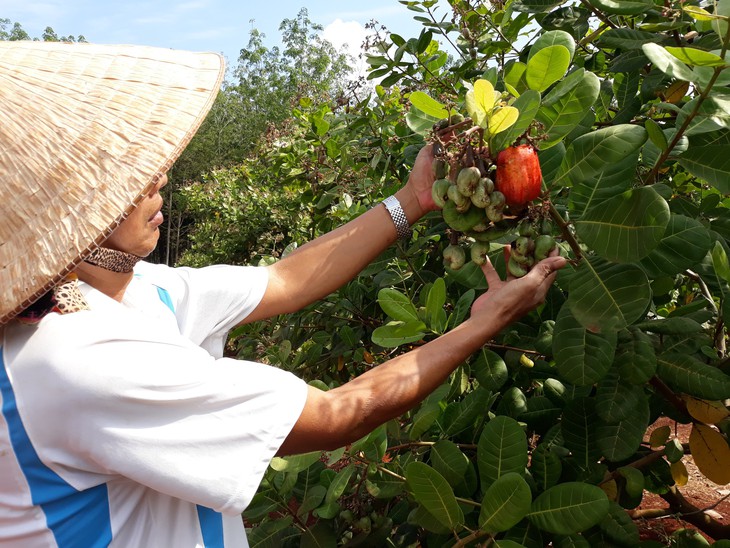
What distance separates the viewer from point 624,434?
1531 millimetres

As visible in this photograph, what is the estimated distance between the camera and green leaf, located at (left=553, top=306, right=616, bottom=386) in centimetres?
138

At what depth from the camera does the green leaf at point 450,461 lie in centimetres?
157

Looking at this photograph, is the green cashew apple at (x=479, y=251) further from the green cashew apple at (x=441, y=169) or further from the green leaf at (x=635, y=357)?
the green leaf at (x=635, y=357)

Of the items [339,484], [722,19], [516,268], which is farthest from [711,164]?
[339,484]

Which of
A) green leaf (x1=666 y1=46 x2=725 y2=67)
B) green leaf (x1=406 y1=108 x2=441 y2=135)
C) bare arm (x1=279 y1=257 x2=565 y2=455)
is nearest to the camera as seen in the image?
green leaf (x1=666 y1=46 x2=725 y2=67)

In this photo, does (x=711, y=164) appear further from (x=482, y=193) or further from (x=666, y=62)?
(x=482, y=193)

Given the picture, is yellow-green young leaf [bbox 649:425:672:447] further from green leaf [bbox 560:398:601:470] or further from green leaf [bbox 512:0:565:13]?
green leaf [bbox 512:0:565:13]

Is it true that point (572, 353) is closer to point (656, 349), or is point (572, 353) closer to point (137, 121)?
point (656, 349)

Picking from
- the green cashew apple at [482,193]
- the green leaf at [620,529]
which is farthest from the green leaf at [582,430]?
the green cashew apple at [482,193]

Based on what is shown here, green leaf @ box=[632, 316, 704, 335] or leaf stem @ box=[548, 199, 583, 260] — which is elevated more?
leaf stem @ box=[548, 199, 583, 260]

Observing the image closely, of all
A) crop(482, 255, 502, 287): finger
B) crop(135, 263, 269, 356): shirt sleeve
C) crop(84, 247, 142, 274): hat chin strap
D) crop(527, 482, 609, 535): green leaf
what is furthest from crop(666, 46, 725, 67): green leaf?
crop(135, 263, 269, 356): shirt sleeve

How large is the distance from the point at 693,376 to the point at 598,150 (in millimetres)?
517

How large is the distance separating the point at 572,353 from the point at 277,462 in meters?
0.71

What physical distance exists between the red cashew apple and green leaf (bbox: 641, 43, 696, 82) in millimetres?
230
